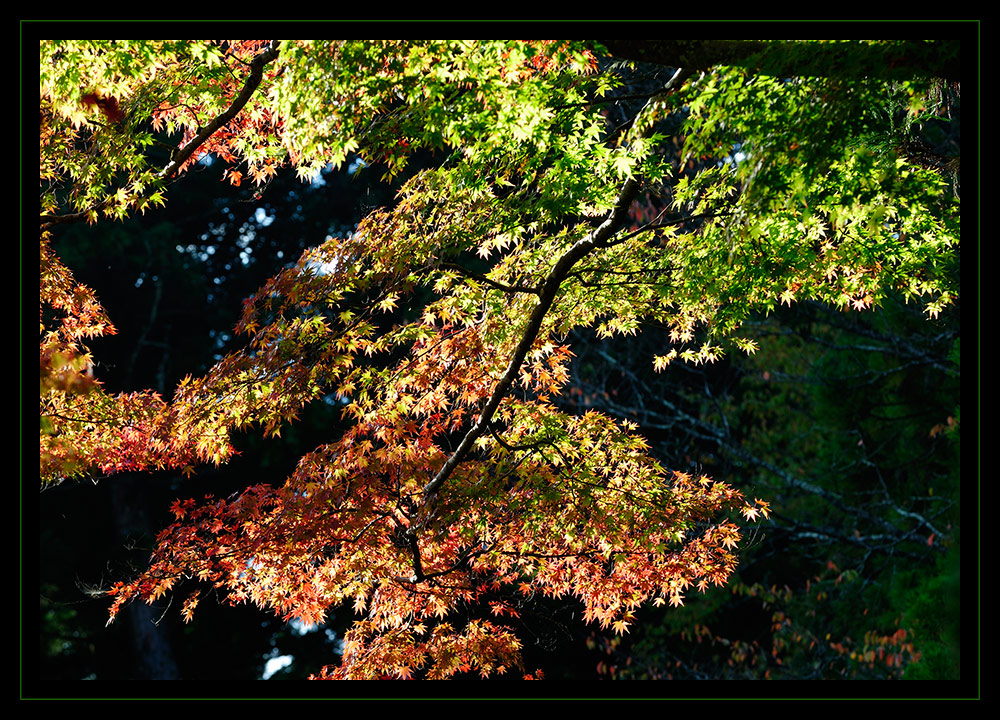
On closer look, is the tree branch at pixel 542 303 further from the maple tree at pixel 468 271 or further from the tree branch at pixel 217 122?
the tree branch at pixel 217 122

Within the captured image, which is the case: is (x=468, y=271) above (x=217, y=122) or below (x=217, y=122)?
below

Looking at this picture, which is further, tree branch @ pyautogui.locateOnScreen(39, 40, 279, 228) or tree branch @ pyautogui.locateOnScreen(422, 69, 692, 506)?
tree branch @ pyautogui.locateOnScreen(422, 69, 692, 506)

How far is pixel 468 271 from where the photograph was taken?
4102 millimetres

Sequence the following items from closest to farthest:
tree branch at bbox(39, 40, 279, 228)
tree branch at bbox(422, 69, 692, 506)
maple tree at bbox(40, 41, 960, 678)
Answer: maple tree at bbox(40, 41, 960, 678) < tree branch at bbox(39, 40, 279, 228) < tree branch at bbox(422, 69, 692, 506)

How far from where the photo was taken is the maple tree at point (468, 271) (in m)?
3.14

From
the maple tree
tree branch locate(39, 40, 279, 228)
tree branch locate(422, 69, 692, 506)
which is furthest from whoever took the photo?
tree branch locate(422, 69, 692, 506)

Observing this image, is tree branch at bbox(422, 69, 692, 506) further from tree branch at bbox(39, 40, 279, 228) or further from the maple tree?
tree branch at bbox(39, 40, 279, 228)

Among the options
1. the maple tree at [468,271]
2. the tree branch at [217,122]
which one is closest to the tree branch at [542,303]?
the maple tree at [468,271]

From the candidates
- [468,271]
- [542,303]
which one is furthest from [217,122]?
[542,303]

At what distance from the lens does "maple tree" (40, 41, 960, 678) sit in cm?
314

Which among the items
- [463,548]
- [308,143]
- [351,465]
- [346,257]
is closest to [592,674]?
[463,548]

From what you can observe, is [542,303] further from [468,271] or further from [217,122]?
[217,122]

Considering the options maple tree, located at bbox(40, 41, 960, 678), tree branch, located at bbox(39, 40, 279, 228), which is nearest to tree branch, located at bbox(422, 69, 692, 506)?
maple tree, located at bbox(40, 41, 960, 678)

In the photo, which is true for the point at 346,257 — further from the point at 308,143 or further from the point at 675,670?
the point at 675,670
